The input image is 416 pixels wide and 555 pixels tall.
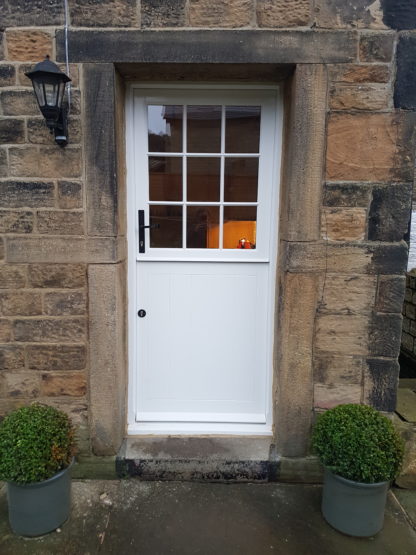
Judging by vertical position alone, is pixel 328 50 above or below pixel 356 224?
above

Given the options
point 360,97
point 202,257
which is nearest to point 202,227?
point 202,257

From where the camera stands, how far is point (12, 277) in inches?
106

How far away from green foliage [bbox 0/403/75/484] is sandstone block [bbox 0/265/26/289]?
82 cm

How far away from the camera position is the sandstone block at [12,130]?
2.56 metres

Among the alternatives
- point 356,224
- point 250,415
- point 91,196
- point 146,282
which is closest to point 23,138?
point 91,196

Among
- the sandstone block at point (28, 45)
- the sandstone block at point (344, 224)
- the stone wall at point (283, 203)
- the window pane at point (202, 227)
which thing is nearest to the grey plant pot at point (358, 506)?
the stone wall at point (283, 203)

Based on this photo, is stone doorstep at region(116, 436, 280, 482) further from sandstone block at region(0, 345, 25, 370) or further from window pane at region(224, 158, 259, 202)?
window pane at region(224, 158, 259, 202)

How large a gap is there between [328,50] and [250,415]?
8.39 feet

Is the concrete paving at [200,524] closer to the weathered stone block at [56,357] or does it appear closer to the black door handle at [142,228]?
the weathered stone block at [56,357]

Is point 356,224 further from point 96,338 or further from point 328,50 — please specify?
point 96,338

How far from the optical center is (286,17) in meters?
2.44

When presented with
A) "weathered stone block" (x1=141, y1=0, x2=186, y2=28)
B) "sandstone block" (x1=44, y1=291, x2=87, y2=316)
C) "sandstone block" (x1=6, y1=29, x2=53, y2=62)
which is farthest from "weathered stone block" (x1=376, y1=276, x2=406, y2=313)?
"sandstone block" (x1=6, y1=29, x2=53, y2=62)

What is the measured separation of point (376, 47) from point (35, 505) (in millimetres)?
3395

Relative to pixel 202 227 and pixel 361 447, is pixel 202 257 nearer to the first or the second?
pixel 202 227
